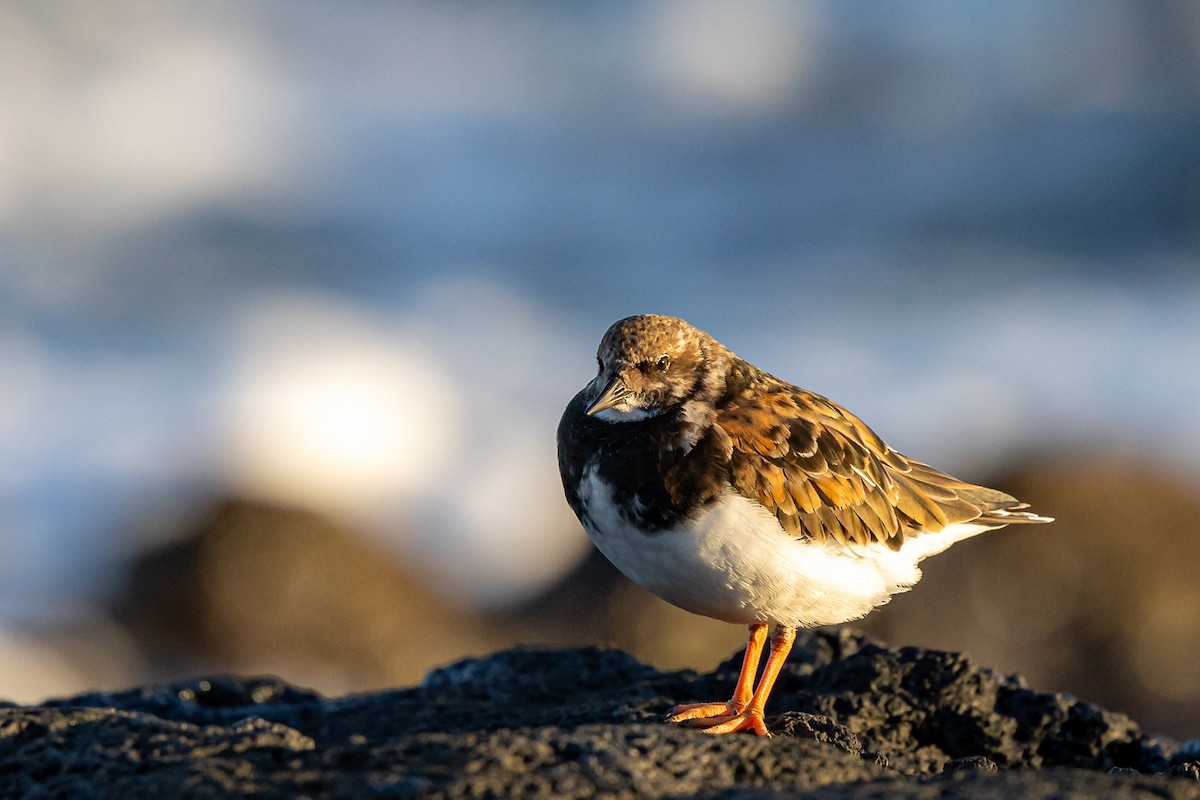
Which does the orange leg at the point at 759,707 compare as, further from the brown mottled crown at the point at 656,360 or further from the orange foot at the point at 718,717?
the brown mottled crown at the point at 656,360

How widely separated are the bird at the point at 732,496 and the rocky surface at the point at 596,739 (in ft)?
1.38

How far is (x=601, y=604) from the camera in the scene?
395 inches

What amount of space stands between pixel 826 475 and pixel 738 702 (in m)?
1.00

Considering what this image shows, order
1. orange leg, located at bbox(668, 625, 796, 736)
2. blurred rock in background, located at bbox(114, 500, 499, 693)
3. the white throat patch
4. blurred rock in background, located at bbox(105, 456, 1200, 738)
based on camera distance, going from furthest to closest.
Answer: blurred rock in background, located at bbox(114, 500, 499, 693), blurred rock in background, located at bbox(105, 456, 1200, 738), the white throat patch, orange leg, located at bbox(668, 625, 796, 736)

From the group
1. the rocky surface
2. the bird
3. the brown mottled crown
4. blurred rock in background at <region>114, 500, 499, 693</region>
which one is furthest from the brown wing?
blurred rock in background at <region>114, 500, 499, 693</region>

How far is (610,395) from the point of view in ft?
14.9

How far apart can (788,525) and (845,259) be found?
18541 mm

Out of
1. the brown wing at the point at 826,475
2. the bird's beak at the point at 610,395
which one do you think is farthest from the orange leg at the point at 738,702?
the bird's beak at the point at 610,395

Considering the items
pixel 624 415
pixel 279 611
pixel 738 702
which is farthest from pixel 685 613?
pixel 624 415

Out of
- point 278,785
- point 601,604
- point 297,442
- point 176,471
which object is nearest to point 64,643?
point 176,471

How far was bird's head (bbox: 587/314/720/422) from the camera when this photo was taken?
461 centimetres

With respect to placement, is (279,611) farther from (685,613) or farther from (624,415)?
(624,415)

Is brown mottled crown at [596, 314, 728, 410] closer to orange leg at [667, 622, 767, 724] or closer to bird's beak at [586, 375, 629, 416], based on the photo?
bird's beak at [586, 375, 629, 416]

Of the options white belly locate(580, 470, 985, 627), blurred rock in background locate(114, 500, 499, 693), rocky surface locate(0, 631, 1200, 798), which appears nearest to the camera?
rocky surface locate(0, 631, 1200, 798)
